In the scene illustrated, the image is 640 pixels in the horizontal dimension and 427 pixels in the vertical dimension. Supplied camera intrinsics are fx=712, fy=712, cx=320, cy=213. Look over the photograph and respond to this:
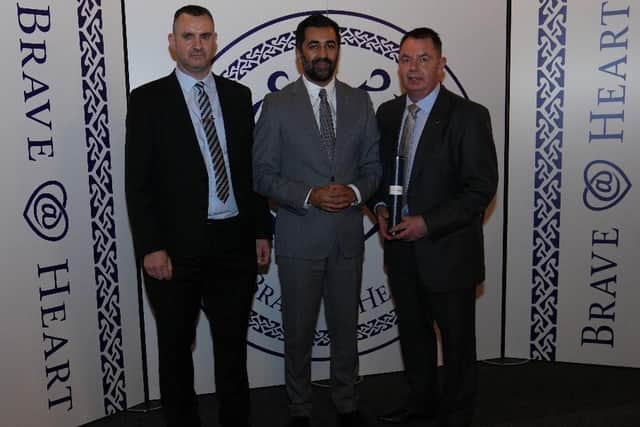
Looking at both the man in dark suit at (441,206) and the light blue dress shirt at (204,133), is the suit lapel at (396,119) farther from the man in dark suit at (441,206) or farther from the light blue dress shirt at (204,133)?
the light blue dress shirt at (204,133)

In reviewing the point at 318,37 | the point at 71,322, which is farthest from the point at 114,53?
the point at 71,322

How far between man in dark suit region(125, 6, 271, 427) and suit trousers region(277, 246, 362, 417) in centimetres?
21

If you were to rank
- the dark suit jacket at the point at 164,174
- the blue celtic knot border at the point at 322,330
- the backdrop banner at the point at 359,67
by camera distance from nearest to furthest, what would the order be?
1. the dark suit jacket at the point at 164,174
2. the backdrop banner at the point at 359,67
3. the blue celtic knot border at the point at 322,330

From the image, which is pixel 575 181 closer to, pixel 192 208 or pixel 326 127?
pixel 326 127

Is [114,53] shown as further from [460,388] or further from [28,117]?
[460,388]

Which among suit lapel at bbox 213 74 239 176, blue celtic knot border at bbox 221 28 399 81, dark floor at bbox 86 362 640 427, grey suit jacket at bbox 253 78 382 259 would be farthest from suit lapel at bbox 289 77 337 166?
dark floor at bbox 86 362 640 427

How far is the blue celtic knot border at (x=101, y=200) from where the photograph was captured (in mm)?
3443

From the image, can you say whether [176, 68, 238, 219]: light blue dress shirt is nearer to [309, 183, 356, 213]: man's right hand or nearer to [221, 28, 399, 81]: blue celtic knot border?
Result: [309, 183, 356, 213]: man's right hand

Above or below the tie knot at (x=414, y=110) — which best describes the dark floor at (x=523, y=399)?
below

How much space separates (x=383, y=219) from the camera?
3.38m

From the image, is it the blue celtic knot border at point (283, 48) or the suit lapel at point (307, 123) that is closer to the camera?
the suit lapel at point (307, 123)

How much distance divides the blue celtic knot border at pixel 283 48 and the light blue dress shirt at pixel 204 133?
71 cm

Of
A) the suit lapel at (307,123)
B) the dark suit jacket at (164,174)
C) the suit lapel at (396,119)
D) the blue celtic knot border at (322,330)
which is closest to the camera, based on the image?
the dark suit jacket at (164,174)

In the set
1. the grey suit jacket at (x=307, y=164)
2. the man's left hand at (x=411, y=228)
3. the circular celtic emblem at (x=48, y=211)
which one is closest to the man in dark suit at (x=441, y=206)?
the man's left hand at (x=411, y=228)
